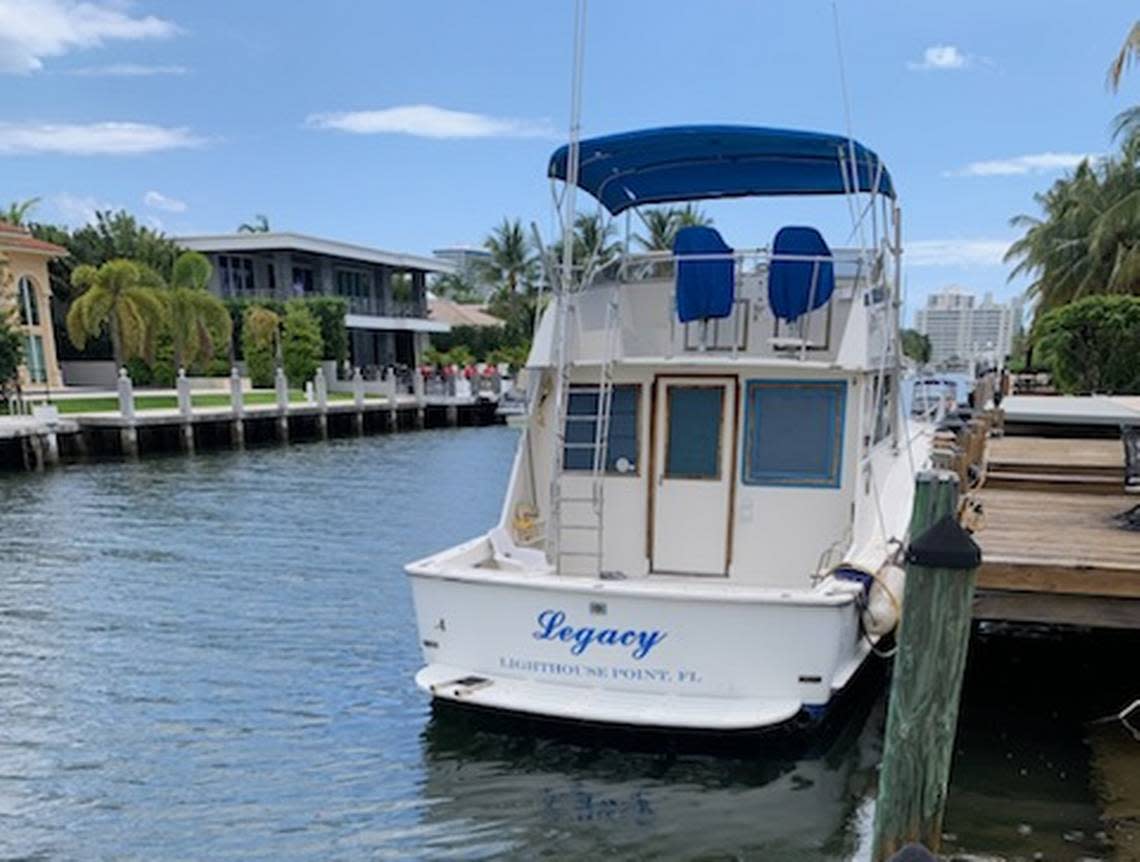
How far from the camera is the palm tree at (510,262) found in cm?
5000

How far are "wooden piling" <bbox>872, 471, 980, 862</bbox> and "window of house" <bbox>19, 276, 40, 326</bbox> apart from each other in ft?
120

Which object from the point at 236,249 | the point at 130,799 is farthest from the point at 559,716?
the point at 236,249

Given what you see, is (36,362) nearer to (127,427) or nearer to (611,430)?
(127,427)

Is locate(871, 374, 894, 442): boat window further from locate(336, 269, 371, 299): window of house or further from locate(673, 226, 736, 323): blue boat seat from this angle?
locate(336, 269, 371, 299): window of house

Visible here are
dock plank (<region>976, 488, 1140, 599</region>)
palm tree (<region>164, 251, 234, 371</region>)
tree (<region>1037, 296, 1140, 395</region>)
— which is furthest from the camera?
palm tree (<region>164, 251, 234, 371</region>)

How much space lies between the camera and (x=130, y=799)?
5508 millimetres

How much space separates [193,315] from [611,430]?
31.5 metres

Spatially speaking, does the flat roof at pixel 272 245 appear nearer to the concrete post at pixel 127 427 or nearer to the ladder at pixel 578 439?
the concrete post at pixel 127 427

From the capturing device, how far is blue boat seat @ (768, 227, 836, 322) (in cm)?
681

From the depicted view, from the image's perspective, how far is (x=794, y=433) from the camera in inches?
276

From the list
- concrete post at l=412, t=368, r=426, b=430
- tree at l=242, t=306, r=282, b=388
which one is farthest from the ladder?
tree at l=242, t=306, r=282, b=388

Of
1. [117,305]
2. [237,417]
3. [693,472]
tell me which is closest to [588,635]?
[693,472]

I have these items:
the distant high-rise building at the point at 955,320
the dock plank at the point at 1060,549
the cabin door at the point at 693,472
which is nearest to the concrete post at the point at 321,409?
the cabin door at the point at 693,472

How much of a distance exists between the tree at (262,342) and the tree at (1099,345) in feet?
94.2
